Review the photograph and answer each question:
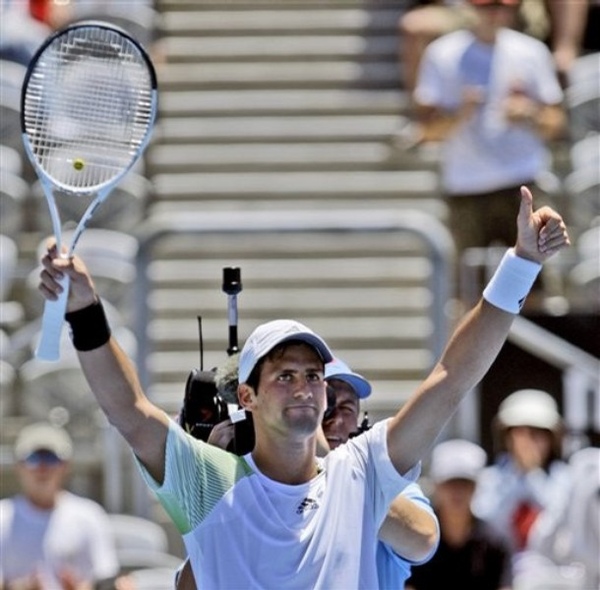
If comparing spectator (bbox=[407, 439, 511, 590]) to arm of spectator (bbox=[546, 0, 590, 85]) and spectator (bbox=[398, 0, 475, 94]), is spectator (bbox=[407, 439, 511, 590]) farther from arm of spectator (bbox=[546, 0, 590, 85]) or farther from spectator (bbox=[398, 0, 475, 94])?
arm of spectator (bbox=[546, 0, 590, 85])

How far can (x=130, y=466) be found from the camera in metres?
8.92

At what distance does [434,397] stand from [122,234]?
585 centimetres

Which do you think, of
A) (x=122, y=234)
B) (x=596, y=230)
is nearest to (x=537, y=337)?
(x=596, y=230)

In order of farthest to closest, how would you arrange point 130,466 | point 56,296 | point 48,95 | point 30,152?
point 130,466 → point 48,95 → point 30,152 → point 56,296

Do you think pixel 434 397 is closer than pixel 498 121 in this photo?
Yes

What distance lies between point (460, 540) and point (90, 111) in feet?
9.57

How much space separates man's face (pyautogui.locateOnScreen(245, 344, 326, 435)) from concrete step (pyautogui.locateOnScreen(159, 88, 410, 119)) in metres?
6.98

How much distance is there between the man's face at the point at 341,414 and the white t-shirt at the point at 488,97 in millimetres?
4933

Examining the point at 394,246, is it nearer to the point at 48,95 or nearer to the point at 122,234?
the point at 122,234

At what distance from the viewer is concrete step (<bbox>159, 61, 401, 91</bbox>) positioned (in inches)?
479

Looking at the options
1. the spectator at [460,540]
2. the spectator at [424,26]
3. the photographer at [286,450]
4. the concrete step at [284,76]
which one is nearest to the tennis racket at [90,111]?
the photographer at [286,450]

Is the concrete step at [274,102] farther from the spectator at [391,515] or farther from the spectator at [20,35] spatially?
the spectator at [391,515]

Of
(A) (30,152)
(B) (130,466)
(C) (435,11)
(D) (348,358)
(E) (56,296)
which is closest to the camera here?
(E) (56,296)

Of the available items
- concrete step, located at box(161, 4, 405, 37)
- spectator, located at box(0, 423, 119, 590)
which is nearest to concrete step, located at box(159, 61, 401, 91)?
concrete step, located at box(161, 4, 405, 37)
